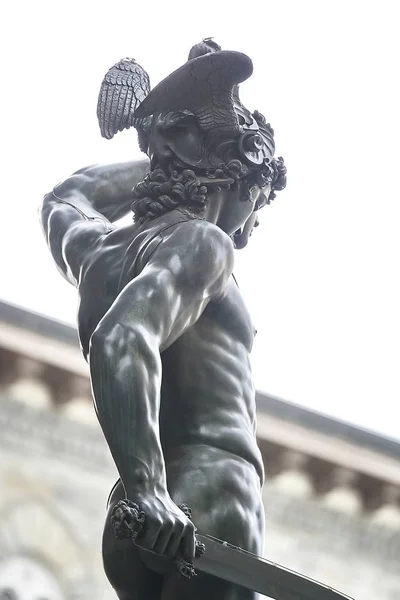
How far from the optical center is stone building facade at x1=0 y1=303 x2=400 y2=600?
35.4ft

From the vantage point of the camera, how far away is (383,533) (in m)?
11.8

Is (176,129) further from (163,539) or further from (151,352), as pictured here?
(163,539)

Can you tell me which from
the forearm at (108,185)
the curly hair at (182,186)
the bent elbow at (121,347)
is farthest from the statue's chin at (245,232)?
the bent elbow at (121,347)

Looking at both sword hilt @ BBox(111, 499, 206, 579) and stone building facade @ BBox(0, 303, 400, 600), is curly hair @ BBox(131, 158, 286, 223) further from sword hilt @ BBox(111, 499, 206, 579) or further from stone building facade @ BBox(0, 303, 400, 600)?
stone building facade @ BBox(0, 303, 400, 600)

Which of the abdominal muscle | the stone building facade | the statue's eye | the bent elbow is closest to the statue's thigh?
the abdominal muscle

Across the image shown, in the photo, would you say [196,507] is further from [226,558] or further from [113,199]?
[113,199]

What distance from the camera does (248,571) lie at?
180 centimetres

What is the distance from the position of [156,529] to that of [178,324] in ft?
1.24

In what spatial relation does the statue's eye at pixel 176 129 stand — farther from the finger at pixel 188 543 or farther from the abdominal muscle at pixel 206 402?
the finger at pixel 188 543

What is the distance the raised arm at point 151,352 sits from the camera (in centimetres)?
175

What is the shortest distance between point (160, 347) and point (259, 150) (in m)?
0.46

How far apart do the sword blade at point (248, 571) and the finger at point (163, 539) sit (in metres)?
0.10

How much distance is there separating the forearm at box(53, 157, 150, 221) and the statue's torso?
0.35m

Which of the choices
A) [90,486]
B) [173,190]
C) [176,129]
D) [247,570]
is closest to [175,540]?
[247,570]
